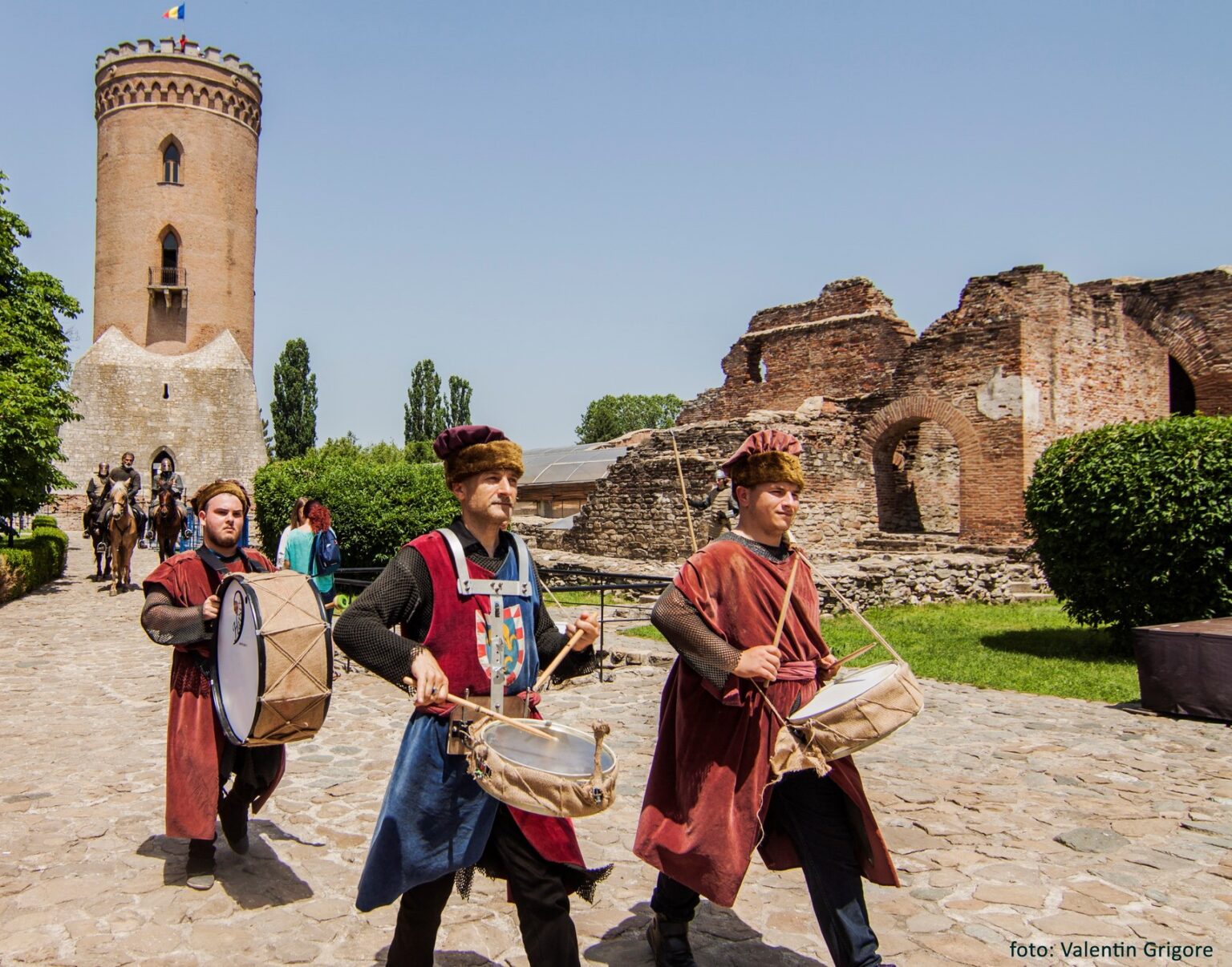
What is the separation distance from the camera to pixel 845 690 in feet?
9.91

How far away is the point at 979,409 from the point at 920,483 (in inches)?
167

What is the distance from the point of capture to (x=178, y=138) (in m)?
36.9

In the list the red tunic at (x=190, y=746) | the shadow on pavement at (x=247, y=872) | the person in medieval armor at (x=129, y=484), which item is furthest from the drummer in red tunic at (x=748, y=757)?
the person in medieval armor at (x=129, y=484)

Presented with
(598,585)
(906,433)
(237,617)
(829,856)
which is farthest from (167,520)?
(829,856)

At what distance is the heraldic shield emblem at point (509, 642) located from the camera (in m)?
2.98

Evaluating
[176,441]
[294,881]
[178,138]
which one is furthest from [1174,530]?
[178,138]

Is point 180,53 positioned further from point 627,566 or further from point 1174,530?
point 1174,530

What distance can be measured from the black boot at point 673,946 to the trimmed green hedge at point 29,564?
1402 cm

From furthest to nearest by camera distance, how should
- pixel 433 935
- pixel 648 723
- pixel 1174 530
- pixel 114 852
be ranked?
pixel 1174 530
pixel 648 723
pixel 114 852
pixel 433 935

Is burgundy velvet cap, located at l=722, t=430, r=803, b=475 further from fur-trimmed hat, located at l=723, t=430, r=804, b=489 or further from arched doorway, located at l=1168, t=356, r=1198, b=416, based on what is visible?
arched doorway, located at l=1168, t=356, r=1198, b=416

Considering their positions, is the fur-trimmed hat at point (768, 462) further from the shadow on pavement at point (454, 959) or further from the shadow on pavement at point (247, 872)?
the shadow on pavement at point (247, 872)

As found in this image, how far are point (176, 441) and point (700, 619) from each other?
37.8 m

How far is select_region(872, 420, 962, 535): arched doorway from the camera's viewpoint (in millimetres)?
22266

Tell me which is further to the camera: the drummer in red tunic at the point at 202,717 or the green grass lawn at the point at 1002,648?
the green grass lawn at the point at 1002,648
